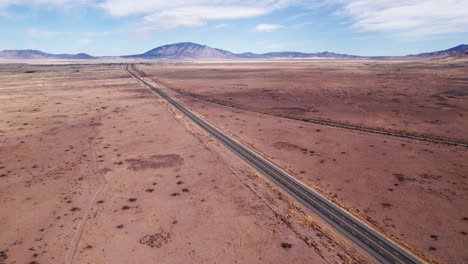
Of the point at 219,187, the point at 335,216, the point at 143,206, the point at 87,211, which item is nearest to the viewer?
the point at 335,216

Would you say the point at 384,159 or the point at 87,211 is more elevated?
the point at 87,211

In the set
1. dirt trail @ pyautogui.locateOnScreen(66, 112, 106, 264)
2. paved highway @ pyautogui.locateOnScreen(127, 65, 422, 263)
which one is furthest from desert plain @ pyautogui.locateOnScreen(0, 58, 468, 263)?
paved highway @ pyautogui.locateOnScreen(127, 65, 422, 263)

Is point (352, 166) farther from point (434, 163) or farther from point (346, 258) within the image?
point (346, 258)

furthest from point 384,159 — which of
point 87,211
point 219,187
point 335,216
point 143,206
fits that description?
point 87,211

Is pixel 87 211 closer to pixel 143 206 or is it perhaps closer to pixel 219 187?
pixel 143 206

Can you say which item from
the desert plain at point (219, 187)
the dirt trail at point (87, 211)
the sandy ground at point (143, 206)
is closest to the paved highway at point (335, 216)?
the desert plain at point (219, 187)

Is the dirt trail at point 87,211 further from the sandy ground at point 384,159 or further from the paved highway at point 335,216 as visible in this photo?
the sandy ground at point 384,159
